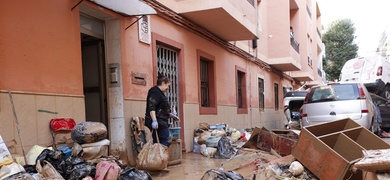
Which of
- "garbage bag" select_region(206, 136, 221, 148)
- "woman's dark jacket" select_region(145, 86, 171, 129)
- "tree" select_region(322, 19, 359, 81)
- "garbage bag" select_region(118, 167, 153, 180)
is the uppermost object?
"tree" select_region(322, 19, 359, 81)

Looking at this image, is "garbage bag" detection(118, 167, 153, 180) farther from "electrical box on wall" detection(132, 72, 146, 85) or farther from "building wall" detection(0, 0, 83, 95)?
"electrical box on wall" detection(132, 72, 146, 85)

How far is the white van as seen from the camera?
12.5 meters

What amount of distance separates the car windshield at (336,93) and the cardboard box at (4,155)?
23.7ft

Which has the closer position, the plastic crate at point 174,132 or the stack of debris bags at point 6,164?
the stack of debris bags at point 6,164

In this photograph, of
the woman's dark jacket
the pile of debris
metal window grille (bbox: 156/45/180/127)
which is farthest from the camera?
metal window grille (bbox: 156/45/180/127)

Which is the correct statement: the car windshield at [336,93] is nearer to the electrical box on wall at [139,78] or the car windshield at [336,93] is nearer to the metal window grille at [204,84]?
the metal window grille at [204,84]

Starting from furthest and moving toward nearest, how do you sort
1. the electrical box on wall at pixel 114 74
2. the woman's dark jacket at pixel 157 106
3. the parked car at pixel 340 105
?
the parked car at pixel 340 105
the electrical box on wall at pixel 114 74
the woman's dark jacket at pixel 157 106

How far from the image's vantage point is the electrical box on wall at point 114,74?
18.9ft

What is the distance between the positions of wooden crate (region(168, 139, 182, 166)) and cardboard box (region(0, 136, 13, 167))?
9.71 ft

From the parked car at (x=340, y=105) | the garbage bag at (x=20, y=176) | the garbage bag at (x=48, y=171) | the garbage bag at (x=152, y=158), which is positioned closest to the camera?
the garbage bag at (x=20, y=176)

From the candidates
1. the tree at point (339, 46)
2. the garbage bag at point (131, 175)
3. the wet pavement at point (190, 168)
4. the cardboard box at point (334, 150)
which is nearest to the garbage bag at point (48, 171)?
the garbage bag at point (131, 175)

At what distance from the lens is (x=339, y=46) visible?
38125 millimetres

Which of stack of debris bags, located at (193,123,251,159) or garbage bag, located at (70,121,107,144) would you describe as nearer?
garbage bag, located at (70,121,107,144)

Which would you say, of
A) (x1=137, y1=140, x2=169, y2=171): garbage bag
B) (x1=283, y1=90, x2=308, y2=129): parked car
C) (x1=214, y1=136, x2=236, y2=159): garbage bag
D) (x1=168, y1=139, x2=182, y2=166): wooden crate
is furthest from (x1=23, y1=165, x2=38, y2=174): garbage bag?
(x1=283, y1=90, x2=308, y2=129): parked car
